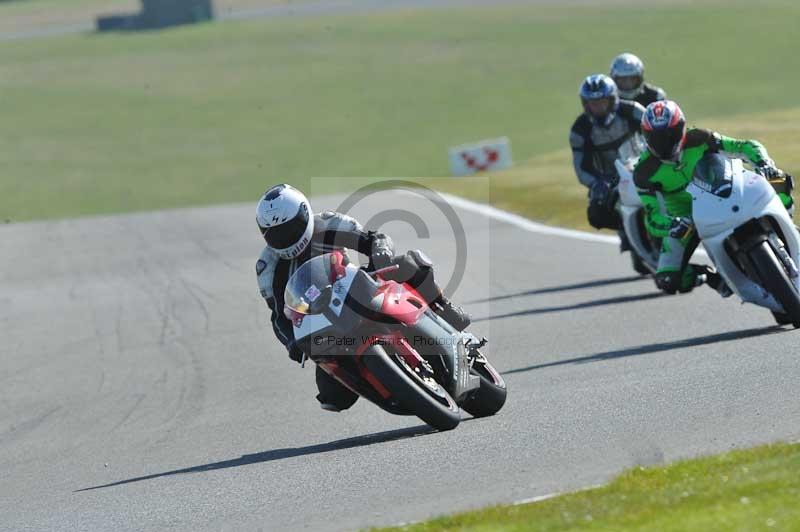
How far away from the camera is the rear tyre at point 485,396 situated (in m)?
8.69

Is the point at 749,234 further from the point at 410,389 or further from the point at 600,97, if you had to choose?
the point at 600,97

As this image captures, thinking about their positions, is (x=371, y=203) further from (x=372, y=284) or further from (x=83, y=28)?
(x=83, y=28)

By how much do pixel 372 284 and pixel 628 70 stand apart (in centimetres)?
800

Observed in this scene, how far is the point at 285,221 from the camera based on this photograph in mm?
8320

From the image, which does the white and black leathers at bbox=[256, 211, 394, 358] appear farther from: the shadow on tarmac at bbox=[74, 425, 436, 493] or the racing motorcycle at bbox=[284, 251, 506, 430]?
the shadow on tarmac at bbox=[74, 425, 436, 493]

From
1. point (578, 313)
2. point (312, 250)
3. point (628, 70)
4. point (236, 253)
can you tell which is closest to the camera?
point (312, 250)

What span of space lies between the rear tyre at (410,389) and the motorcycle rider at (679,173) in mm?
3254

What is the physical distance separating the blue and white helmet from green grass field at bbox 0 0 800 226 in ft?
19.3

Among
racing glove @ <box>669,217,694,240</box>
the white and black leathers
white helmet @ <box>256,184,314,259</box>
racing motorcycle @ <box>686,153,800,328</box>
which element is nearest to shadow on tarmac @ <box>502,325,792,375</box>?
racing motorcycle @ <box>686,153,800,328</box>

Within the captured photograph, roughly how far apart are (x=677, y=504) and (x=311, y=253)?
11.1 feet

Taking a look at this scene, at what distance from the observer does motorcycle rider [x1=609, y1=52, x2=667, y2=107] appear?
50.0ft

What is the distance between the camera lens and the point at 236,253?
20.7 m

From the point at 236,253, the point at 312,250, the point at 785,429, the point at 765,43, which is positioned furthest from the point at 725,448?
A: the point at 765,43

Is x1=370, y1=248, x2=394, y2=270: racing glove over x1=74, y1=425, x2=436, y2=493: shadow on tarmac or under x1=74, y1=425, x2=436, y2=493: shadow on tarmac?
over
